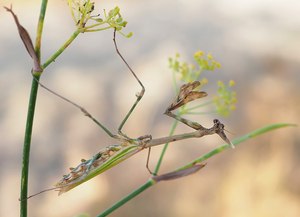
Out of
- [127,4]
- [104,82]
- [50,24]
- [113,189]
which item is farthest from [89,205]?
[127,4]

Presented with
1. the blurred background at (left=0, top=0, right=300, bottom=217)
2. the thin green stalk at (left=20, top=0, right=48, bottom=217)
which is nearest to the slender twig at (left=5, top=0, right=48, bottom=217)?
the thin green stalk at (left=20, top=0, right=48, bottom=217)

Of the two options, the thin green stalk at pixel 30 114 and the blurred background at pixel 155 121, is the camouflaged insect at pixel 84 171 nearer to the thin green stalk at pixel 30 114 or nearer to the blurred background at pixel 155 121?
the thin green stalk at pixel 30 114

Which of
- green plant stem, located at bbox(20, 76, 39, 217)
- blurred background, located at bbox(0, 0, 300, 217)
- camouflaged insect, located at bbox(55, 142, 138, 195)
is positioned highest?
green plant stem, located at bbox(20, 76, 39, 217)

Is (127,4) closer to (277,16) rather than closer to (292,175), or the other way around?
(277,16)

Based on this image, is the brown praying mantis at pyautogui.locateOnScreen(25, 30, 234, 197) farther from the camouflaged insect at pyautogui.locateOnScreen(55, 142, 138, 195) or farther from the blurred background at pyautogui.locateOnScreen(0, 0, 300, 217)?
the blurred background at pyautogui.locateOnScreen(0, 0, 300, 217)

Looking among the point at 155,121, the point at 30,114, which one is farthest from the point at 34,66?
the point at 155,121

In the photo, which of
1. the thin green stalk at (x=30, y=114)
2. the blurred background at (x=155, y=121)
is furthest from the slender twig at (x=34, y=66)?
the blurred background at (x=155, y=121)

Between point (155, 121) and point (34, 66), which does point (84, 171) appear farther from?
point (155, 121)

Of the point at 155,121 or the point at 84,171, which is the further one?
the point at 155,121
